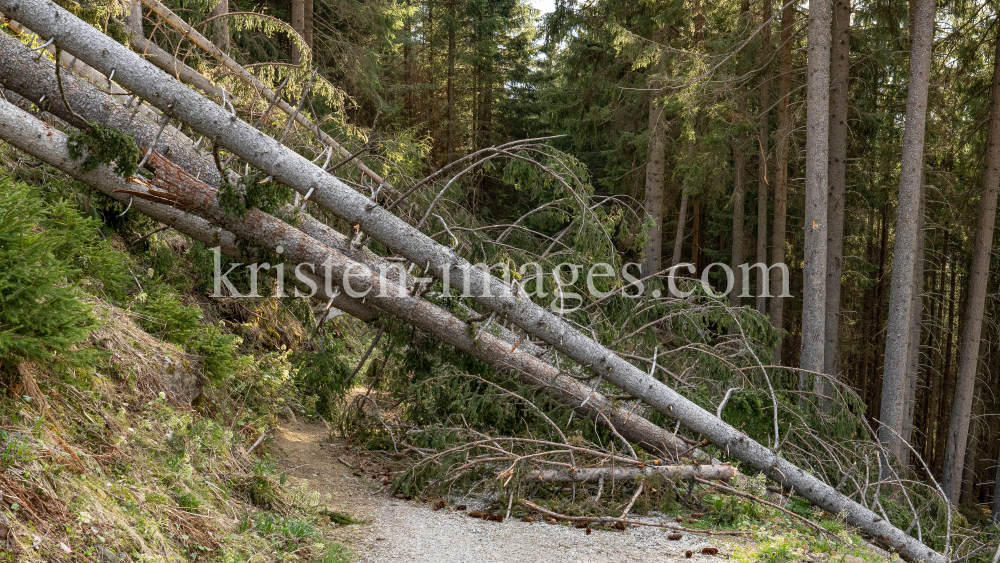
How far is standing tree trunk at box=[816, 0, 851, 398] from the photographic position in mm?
10594

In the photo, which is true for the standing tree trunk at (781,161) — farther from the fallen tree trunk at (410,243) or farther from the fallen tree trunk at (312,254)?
the fallen tree trunk at (312,254)

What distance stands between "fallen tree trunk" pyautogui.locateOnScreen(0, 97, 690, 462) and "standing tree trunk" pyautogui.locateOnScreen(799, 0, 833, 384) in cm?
398

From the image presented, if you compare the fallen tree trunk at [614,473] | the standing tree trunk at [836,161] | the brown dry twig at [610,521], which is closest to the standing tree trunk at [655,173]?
the standing tree trunk at [836,161]

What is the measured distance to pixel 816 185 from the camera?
865 centimetres

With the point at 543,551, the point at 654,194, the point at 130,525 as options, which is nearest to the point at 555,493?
the point at 543,551

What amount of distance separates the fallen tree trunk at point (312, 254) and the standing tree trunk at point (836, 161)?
6.52 meters

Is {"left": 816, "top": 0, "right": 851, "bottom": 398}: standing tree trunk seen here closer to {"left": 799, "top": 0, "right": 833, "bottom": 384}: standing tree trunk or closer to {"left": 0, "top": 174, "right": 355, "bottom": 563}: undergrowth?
{"left": 799, "top": 0, "right": 833, "bottom": 384}: standing tree trunk

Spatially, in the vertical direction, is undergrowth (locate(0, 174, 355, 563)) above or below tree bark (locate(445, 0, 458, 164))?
below

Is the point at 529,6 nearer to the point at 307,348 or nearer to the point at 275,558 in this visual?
the point at 307,348

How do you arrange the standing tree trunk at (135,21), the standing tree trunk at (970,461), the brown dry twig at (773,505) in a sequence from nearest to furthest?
the brown dry twig at (773,505) < the standing tree trunk at (135,21) < the standing tree trunk at (970,461)

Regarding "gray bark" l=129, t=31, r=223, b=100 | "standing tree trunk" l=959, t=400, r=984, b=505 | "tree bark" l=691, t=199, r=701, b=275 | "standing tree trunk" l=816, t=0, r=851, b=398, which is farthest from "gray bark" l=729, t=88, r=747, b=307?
"gray bark" l=129, t=31, r=223, b=100

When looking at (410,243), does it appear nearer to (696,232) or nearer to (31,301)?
(31,301)

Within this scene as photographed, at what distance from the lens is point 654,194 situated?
14.7 m

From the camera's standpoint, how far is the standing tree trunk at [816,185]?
8.35 meters
